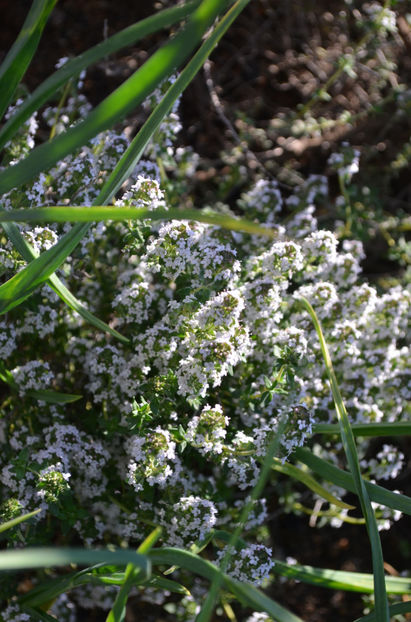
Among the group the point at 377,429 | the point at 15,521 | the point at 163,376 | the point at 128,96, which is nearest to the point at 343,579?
the point at 377,429

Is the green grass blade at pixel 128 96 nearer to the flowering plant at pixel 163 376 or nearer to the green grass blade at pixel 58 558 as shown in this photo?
the flowering plant at pixel 163 376

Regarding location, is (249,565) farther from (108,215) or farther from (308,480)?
(108,215)

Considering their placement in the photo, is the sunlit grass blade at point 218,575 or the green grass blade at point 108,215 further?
the sunlit grass blade at point 218,575

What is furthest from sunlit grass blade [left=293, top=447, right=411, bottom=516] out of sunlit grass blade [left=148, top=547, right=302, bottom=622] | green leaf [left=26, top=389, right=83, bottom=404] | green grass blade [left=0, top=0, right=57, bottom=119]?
green grass blade [left=0, top=0, right=57, bottom=119]

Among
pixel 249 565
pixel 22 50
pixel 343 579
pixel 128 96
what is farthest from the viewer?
pixel 343 579

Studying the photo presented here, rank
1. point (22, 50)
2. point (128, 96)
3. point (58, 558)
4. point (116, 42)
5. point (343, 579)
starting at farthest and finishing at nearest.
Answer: point (343, 579) → point (22, 50) → point (116, 42) → point (128, 96) → point (58, 558)

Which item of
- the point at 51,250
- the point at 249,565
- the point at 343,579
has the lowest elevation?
the point at 249,565

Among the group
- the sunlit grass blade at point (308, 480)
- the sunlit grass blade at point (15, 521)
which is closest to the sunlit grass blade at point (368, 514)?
the sunlit grass blade at point (308, 480)
